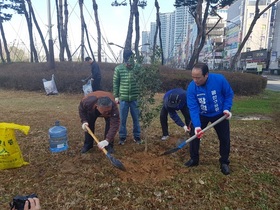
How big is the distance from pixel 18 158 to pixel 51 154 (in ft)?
1.95

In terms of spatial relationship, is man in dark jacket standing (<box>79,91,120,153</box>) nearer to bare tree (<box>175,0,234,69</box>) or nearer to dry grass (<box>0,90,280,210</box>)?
dry grass (<box>0,90,280,210</box>)

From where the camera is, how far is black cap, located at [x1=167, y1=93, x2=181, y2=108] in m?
4.04

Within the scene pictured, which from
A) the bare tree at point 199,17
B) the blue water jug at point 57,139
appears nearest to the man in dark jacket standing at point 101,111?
the blue water jug at point 57,139

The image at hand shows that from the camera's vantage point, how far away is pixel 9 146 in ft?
10.8

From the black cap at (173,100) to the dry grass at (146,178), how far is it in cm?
77

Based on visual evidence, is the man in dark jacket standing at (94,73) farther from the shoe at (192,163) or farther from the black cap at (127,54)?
the shoe at (192,163)

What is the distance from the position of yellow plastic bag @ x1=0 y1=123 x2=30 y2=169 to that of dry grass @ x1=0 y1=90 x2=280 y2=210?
0.37 feet

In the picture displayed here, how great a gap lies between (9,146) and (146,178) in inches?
73.1

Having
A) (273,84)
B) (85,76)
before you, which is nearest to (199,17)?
(85,76)

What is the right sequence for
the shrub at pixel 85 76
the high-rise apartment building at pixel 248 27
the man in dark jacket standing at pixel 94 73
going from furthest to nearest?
the high-rise apartment building at pixel 248 27, the shrub at pixel 85 76, the man in dark jacket standing at pixel 94 73

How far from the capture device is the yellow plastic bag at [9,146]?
3250mm

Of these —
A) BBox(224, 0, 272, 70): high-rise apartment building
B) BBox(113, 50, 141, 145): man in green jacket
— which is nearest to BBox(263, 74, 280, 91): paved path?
BBox(113, 50, 141, 145): man in green jacket

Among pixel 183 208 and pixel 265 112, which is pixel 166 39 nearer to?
pixel 265 112

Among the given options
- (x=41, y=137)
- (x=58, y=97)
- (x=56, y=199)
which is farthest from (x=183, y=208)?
(x=58, y=97)
